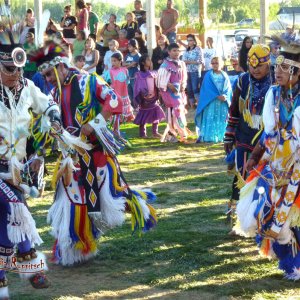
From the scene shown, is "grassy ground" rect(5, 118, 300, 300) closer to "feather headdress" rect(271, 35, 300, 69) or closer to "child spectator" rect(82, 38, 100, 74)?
"feather headdress" rect(271, 35, 300, 69)

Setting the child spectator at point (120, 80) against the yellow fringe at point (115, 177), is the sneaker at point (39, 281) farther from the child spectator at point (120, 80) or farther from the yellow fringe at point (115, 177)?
the child spectator at point (120, 80)

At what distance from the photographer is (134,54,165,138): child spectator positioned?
553 inches

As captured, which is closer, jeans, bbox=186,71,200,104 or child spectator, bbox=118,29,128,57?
jeans, bbox=186,71,200,104

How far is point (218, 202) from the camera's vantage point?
861cm

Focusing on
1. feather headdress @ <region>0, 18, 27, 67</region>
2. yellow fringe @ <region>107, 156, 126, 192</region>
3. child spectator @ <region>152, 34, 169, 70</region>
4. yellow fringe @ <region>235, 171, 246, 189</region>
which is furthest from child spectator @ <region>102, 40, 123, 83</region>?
feather headdress @ <region>0, 18, 27, 67</region>

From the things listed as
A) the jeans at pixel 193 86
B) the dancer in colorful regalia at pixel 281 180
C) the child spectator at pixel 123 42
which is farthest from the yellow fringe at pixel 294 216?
the child spectator at pixel 123 42

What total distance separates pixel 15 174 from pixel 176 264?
1.67 meters

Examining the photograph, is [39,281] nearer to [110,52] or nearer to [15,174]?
[15,174]

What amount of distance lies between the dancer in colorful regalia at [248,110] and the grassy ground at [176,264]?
548 mm

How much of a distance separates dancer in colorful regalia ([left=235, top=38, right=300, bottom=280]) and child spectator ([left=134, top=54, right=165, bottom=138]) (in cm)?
812

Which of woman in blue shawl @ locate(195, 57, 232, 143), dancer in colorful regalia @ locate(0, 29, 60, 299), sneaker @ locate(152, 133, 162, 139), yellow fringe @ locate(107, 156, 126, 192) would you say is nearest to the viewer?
dancer in colorful regalia @ locate(0, 29, 60, 299)

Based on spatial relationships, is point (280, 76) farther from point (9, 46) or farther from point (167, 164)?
point (167, 164)

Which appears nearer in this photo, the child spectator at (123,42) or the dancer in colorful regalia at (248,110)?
the dancer in colorful regalia at (248,110)

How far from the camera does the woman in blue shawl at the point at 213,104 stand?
12805 millimetres
